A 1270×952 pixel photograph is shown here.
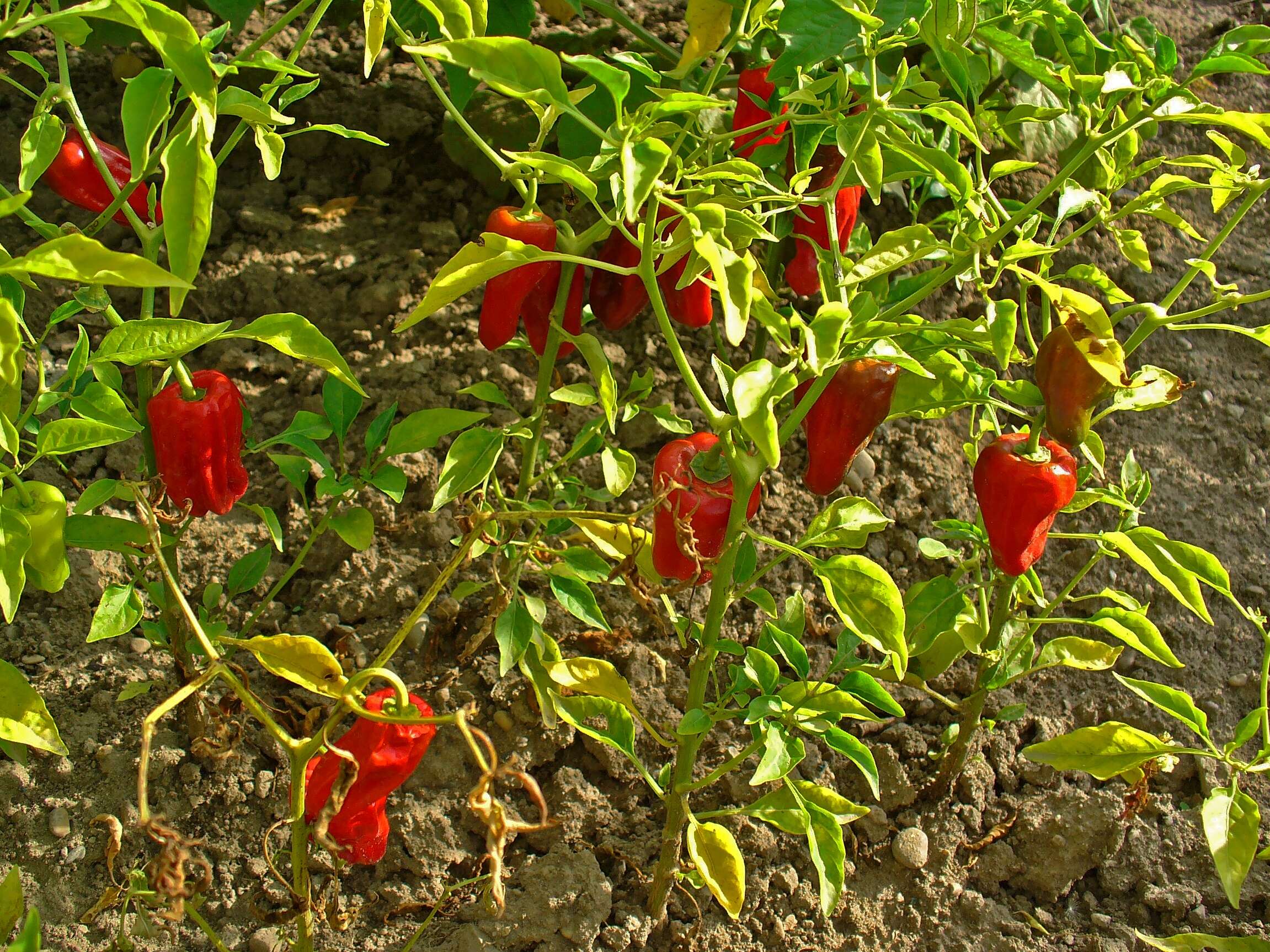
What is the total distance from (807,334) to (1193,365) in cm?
155

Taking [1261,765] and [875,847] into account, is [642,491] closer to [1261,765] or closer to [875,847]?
[875,847]

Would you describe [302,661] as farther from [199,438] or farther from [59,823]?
[59,823]

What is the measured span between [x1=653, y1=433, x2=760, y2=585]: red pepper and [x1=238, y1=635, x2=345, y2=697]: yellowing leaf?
1.30 ft

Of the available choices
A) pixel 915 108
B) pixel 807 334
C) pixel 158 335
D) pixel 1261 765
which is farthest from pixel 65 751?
pixel 1261 765

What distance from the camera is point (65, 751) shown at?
1.07m

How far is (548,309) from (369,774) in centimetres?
61

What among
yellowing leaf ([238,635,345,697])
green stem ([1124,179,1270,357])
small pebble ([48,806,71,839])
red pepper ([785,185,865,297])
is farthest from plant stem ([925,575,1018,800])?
small pebble ([48,806,71,839])

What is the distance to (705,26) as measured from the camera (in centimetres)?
124

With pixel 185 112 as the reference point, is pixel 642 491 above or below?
below

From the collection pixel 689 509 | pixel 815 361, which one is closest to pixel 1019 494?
pixel 689 509

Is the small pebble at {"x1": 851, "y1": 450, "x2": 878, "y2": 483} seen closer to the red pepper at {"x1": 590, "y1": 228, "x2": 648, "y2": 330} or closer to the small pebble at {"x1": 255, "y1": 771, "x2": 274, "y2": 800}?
A: the red pepper at {"x1": 590, "y1": 228, "x2": 648, "y2": 330}

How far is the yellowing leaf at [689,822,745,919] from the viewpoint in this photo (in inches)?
48.4

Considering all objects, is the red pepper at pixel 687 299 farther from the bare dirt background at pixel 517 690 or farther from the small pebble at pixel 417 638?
the small pebble at pixel 417 638

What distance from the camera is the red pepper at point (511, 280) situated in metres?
1.30
